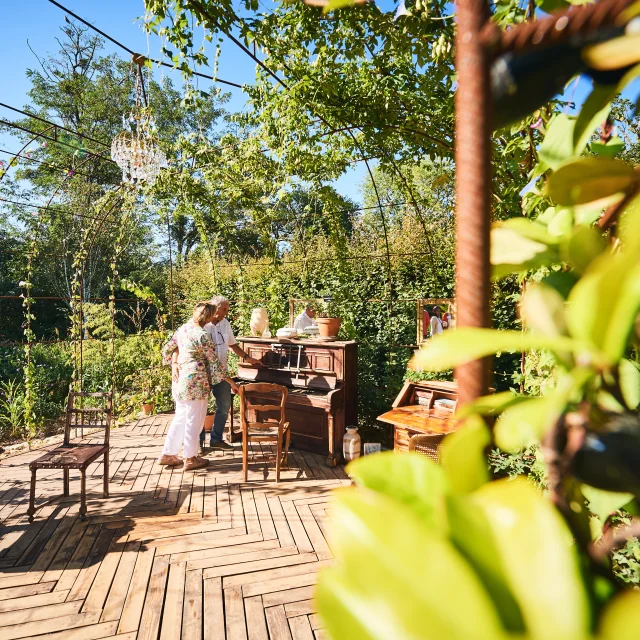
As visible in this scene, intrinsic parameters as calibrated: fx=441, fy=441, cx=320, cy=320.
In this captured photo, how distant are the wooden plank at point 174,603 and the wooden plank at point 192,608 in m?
0.02

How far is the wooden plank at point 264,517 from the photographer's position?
3352mm

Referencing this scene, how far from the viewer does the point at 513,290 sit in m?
4.79

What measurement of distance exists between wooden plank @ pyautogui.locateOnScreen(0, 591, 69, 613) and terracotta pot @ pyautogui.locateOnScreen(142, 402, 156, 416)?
4540mm

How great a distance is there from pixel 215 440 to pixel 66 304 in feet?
50.0

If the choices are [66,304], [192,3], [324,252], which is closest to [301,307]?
[324,252]

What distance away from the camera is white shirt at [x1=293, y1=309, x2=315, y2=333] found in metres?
5.72

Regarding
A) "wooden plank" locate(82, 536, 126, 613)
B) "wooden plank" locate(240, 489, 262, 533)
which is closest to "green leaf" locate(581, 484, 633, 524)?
"wooden plank" locate(82, 536, 126, 613)

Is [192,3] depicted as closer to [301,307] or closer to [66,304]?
[301,307]

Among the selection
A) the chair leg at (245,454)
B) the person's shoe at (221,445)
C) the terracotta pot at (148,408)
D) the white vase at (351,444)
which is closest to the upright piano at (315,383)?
the white vase at (351,444)

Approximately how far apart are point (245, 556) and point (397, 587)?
3292 mm

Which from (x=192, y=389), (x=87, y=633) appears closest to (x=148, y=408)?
(x=192, y=389)

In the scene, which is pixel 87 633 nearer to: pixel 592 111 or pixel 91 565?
pixel 91 565

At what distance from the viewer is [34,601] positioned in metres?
2.61

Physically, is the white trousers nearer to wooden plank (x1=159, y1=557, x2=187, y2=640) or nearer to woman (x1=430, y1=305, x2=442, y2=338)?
wooden plank (x1=159, y1=557, x2=187, y2=640)
